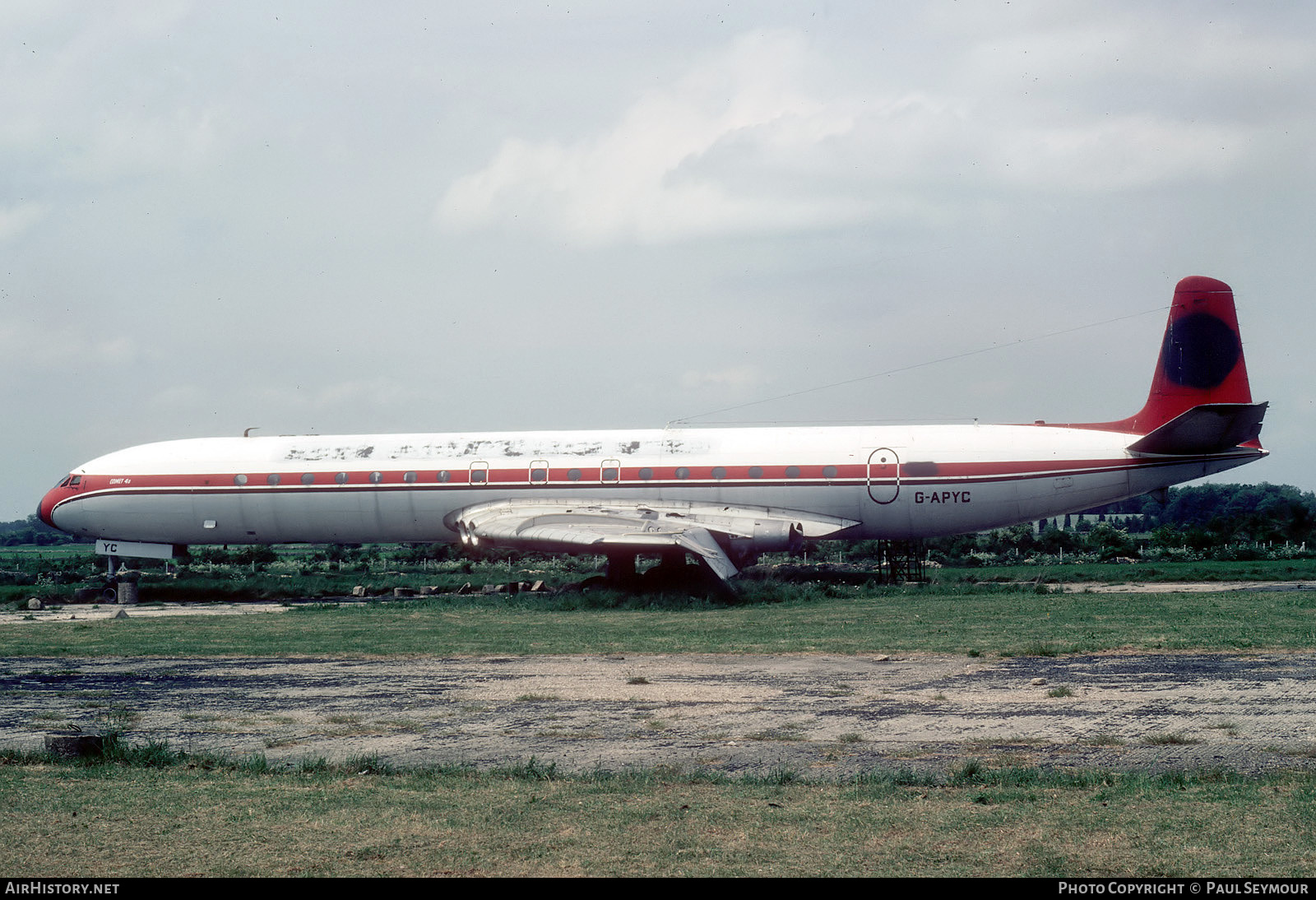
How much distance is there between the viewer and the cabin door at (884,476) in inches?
1170

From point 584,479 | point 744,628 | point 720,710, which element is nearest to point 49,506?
point 584,479

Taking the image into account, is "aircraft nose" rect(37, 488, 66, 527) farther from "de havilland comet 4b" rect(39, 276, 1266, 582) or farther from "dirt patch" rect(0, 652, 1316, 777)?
"dirt patch" rect(0, 652, 1316, 777)

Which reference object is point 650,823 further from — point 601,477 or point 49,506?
point 49,506

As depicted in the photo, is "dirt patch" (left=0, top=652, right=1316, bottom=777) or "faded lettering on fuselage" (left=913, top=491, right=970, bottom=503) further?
"faded lettering on fuselage" (left=913, top=491, right=970, bottom=503)

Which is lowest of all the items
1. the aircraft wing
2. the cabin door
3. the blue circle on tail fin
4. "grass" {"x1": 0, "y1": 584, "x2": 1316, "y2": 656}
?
"grass" {"x1": 0, "y1": 584, "x2": 1316, "y2": 656}

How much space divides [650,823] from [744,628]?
13672 mm

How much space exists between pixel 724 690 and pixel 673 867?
6.69 metres

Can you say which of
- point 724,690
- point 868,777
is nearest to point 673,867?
point 868,777

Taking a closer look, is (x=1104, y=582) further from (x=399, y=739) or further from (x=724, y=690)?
(x=399, y=739)

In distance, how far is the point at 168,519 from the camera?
113 feet

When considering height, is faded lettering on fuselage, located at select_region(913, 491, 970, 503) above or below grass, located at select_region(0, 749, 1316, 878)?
above

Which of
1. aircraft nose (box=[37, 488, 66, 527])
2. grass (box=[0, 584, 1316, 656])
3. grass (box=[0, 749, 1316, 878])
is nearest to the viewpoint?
grass (box=[0, 749, 1316, 878])

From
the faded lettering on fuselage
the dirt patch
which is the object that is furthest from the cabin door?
the dirt patch

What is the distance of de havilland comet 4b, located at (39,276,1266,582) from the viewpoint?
27500mm
